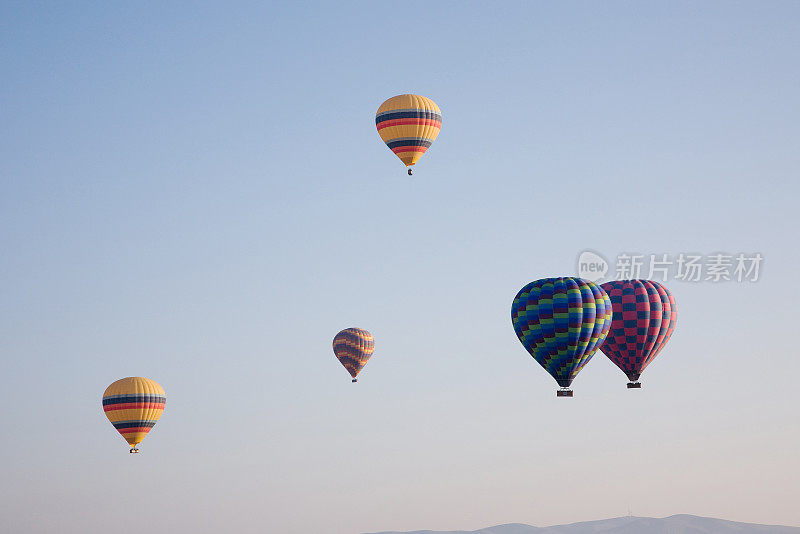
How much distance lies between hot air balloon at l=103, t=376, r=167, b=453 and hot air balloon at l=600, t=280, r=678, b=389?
36.8 m

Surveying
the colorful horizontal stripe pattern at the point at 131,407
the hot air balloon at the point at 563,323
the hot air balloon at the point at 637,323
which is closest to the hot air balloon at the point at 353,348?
the colorful horizontal stripe pattern at the point at 131,407

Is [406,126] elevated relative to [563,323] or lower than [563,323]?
elevated

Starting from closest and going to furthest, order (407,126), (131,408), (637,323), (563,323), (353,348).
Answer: (563,323)
(637,323)
(407,126)
(131,408)
(353,348)

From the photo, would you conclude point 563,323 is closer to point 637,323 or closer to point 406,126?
point 637,323

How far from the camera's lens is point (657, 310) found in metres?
72.4

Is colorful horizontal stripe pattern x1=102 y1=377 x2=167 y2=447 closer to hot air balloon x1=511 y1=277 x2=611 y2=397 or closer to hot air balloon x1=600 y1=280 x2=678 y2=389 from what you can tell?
hot air balloon x1=511 y1=277 x2=611 y2=397

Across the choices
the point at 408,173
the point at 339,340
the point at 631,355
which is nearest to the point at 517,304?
the point at 631,355

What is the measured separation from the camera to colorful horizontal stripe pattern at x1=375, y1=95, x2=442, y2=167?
82.6 meters

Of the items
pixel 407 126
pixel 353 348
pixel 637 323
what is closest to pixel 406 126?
pixel 407 126

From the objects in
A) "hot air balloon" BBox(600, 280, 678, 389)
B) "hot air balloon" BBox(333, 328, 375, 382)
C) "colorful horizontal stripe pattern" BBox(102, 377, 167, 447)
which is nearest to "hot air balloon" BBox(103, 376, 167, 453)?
"colorful horizontal stripe pattern" BBox(102, 377, 167, 447)

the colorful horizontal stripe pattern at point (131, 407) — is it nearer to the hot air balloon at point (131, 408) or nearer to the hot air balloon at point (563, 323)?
the hot air balloon at point (131, 408)

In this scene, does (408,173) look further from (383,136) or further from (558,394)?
(558,394)

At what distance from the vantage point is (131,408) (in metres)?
87.1

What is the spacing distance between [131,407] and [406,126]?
30557mm
